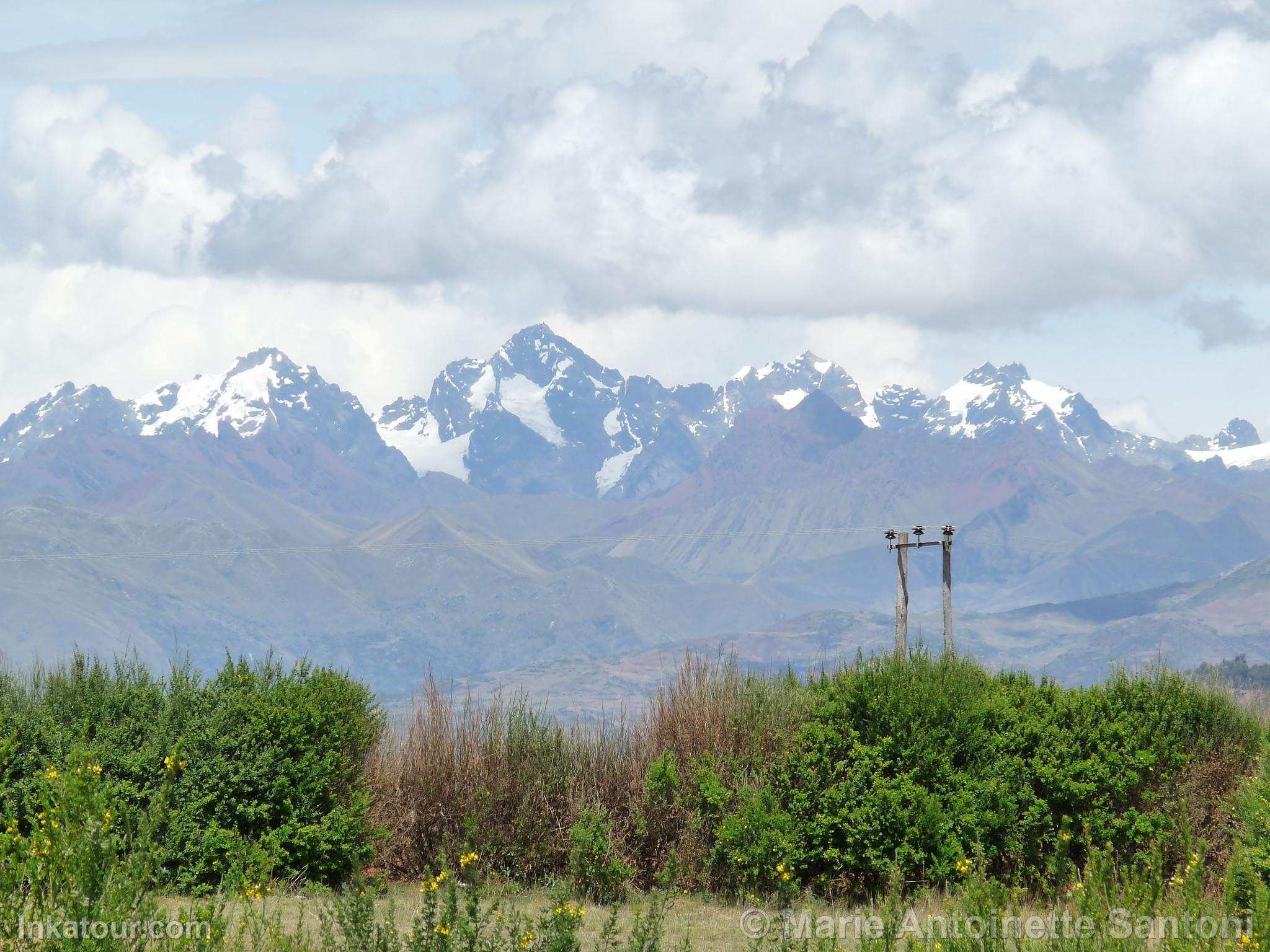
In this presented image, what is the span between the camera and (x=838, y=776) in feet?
42.7

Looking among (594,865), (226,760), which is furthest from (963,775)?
(226,760)

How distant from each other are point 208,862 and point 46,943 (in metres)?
4.71

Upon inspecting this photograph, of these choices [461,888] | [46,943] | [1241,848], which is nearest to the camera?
[46,943]

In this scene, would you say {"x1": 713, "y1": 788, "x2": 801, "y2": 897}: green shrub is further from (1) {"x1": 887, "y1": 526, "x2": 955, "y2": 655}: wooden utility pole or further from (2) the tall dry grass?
(1) {"x1": 887, "y1": 526, "x2": 955, "y2": 655}: wooden utility pole

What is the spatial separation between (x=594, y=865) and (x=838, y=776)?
2503 millimetres

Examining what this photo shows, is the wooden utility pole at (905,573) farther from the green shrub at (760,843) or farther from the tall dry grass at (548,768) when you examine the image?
the green shrub at (760,843)

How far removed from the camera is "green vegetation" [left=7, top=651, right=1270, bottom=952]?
12.3 m

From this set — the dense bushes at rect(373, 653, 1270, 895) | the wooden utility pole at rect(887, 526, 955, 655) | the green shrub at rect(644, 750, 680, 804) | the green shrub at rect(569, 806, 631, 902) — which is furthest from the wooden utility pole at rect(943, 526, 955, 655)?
the green shrub at rect(569, 806, 631, 902)

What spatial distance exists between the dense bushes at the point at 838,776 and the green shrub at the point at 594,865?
8cm

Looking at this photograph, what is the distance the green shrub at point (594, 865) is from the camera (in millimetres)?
13008

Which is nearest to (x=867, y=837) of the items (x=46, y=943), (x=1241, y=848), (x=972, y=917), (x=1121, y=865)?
(x=1121, y=865)

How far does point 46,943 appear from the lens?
7559 mm

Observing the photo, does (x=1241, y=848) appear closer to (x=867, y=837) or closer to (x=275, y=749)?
(x=867, y=837)

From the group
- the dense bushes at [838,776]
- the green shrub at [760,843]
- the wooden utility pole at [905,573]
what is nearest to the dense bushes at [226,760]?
the dense bushes at [838,776]
